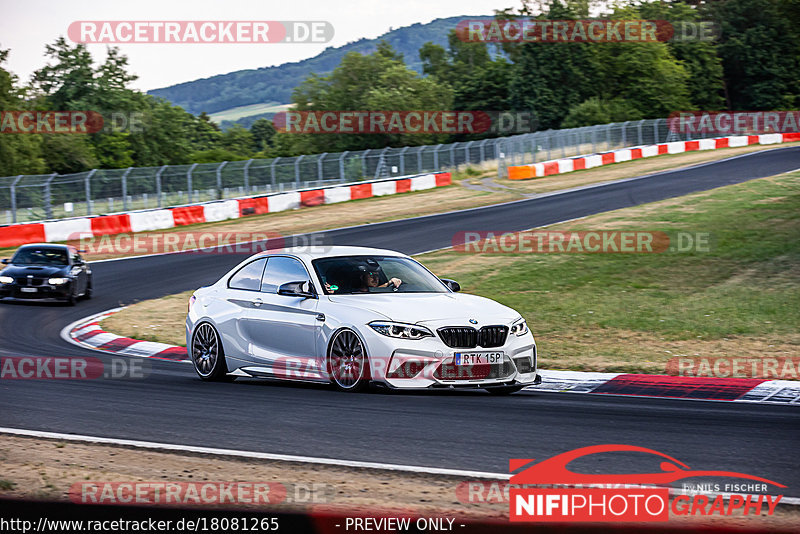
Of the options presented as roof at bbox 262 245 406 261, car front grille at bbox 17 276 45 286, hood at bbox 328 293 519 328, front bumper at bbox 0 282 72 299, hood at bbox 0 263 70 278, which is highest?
roof at bbox 262 245 406 261

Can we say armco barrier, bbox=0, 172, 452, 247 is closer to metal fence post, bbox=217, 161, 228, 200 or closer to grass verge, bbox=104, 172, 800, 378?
metal fence post, bbox=217, 161, 228, 200

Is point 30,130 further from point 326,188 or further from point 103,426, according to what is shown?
point 103,426

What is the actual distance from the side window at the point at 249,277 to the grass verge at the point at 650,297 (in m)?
3.75

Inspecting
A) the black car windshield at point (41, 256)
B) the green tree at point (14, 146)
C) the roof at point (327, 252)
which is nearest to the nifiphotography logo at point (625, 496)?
the roof at point (327, 252)

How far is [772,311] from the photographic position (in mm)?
13938

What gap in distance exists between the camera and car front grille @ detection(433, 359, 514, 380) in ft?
29.5

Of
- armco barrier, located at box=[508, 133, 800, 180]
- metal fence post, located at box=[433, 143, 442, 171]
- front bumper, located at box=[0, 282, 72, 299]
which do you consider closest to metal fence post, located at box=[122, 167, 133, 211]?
front bumper, located at box=[0, 282, 72, 299]

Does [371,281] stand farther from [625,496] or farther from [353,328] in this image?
[625,496]

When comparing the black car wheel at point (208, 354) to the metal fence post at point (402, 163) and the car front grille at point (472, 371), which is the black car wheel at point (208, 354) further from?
the metal fence post at point (402, 163)

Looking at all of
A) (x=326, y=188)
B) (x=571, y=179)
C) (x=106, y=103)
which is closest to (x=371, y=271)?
(x=326, y=188)

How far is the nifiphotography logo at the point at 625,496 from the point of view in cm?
520

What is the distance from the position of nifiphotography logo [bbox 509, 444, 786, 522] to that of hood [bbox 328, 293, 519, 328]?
2964mm

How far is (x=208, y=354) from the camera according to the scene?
10930 mm

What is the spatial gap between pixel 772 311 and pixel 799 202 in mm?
12450
